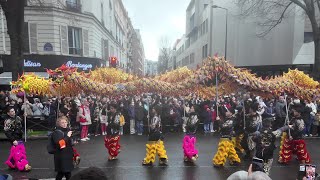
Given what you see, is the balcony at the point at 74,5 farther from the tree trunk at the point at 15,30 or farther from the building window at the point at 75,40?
the tree trunk at the point at 15,30

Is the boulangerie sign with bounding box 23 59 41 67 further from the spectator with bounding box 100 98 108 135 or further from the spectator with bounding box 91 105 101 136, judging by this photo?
the spectator with bounding box 91 105 101 136

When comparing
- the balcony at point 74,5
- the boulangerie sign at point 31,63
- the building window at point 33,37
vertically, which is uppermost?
the balcony at point 74,5

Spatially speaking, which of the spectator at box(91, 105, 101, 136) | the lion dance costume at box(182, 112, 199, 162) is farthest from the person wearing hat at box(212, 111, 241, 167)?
the spectator at box(91, 105, 101, 136)

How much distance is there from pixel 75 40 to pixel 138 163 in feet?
64.1

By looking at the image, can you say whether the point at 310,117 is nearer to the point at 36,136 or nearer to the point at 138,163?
the point at 138,163

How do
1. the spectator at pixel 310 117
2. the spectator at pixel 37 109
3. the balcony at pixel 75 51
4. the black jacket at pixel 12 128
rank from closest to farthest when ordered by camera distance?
the black jacket at pixel 12 128 → the spectator at pixel 310 117 → the spectator at pixel 37 109 → the balcony at pixel 75 51

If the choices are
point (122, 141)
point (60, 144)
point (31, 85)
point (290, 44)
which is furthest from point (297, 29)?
point (60, 144)

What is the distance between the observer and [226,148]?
29.2 feet

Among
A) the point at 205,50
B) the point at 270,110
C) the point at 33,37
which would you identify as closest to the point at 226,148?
the point at 270,110

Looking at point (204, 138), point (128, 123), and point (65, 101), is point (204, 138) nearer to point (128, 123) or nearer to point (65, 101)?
point (128, 123)

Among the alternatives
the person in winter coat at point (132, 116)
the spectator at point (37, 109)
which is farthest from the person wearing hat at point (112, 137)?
the spectator at point (37, 109)

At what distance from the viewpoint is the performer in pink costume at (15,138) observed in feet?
27.2

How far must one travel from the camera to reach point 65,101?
13953 mm

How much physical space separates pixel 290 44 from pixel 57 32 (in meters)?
20.0
